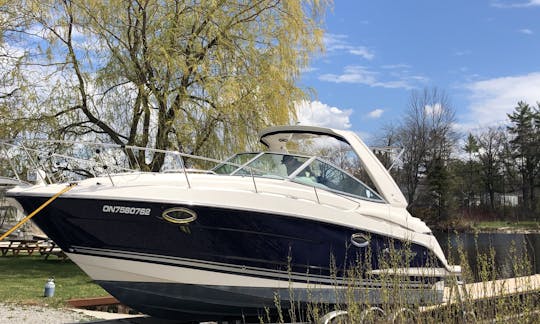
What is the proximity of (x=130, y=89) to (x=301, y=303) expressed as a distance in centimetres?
920

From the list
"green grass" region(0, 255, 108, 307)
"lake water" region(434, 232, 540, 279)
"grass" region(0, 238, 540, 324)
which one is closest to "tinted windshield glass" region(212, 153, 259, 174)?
"grass" region(0, 238, 540, 324)

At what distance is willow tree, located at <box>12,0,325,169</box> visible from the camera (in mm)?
12422

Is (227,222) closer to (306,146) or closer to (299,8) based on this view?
(306,146)

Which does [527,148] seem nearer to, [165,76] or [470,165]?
[470,165]

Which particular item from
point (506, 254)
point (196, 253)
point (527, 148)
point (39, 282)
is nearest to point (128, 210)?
point (196, 253)

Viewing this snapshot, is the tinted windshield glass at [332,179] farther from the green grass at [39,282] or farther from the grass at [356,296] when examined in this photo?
the green grass at [39,282]

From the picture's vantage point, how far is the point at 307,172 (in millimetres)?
5996

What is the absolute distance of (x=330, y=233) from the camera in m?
5.44

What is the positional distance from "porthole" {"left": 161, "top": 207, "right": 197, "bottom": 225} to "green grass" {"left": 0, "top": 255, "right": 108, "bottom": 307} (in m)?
4.36

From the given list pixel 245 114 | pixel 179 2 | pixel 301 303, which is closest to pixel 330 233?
pixel 301 303

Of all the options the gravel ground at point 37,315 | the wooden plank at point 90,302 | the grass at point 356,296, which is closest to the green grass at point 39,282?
the grass at point 356,296

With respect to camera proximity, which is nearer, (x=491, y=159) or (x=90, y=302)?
(x=90, y=302)

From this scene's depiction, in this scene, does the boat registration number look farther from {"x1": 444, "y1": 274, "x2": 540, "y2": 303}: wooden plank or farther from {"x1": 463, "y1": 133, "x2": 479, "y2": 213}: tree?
{"x1": 463, "y1": 133, "x2": 479, "y2": 213}: tree

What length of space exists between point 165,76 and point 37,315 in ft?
22.9
